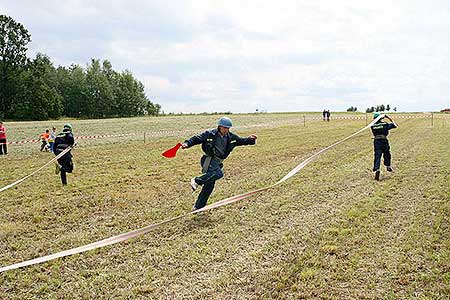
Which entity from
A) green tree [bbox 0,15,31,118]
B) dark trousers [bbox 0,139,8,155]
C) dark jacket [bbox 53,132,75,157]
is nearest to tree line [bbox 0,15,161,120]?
green tree [bbox 0,15,31,118]

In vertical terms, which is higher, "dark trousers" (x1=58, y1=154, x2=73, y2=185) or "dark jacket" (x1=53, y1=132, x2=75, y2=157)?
"dark jacket" (x1=53, y1=132, x2=75, y2=157)

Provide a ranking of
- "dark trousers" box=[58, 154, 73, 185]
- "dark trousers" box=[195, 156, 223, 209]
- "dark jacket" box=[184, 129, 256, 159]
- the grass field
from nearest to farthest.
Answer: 1. the grass field
2. "dark jacket" box=[184, 129, 256, 159]
3. "dark trousers" box=[195, 156, 223, 209]
4. "dark trousers" box=[58, 154, 73, 185]

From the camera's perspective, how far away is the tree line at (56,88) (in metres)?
73.7

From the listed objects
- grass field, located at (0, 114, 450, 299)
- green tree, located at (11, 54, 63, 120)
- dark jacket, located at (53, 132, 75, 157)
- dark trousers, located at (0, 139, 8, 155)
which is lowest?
grass field, located at (0, 114, 450, 299)

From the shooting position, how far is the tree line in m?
73.7

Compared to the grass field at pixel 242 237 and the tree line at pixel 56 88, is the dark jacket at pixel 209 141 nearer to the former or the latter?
the grass field at pixel 242 237

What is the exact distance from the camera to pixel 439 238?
6.50 metres

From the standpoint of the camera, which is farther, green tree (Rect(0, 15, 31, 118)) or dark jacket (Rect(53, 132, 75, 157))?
green tree (Rect(0, 15, 31, 118))

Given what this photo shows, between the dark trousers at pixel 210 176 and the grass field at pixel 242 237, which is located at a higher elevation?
the dark trousers at pixel 210 176

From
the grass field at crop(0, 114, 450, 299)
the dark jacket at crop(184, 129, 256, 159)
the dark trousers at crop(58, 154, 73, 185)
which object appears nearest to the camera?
the grass field at crop(0, 114, 450, 299)

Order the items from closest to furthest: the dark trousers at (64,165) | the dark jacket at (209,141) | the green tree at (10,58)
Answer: the dark jacket at (209,141) < the dark trousers at (64,165) < the green tree at (10,58)

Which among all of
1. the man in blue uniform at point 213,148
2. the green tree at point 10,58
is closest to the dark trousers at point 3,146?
the man in blue uniform at point 213,148

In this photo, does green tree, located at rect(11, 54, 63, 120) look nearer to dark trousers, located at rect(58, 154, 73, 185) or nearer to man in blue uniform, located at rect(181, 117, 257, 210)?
dark trousers, located at rect(58, 154, 73, 185)

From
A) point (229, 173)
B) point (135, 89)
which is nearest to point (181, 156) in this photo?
point (229, 173)
